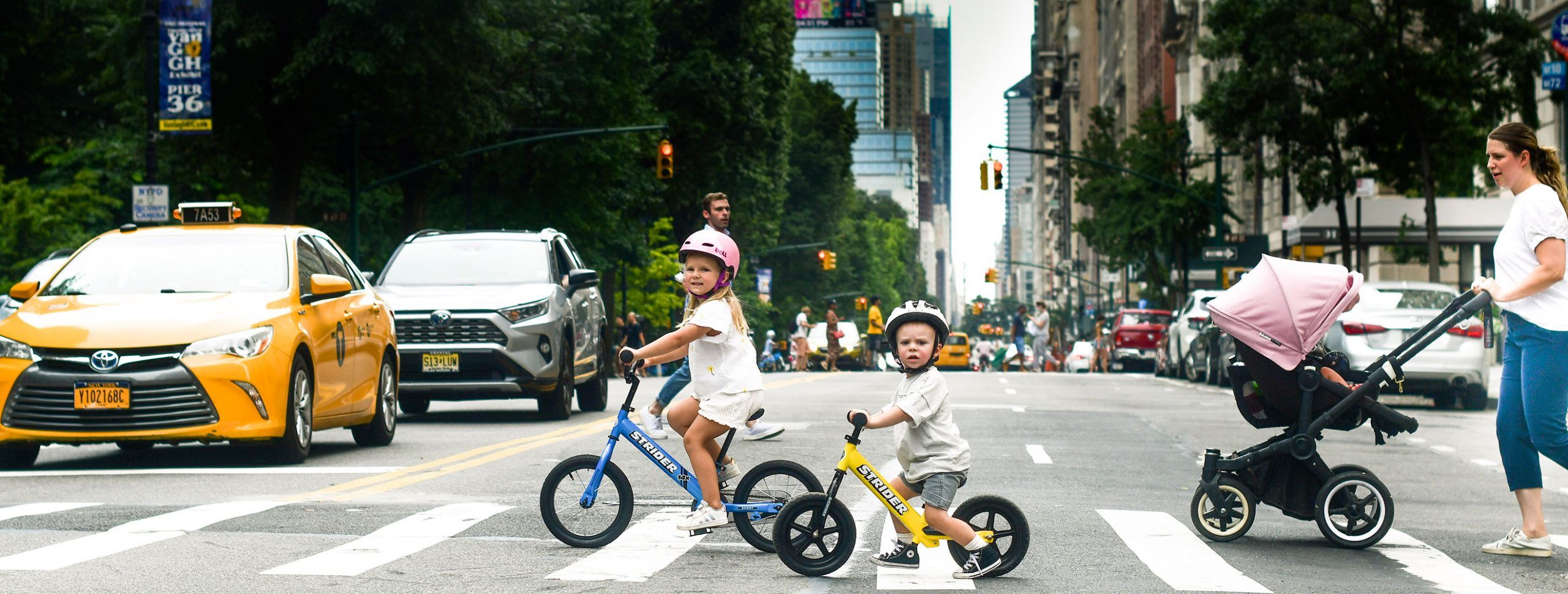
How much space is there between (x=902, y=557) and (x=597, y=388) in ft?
41.5

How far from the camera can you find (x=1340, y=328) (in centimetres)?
2159

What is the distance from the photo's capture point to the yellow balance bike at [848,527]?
283 inches

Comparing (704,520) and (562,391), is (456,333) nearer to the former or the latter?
(562,391)

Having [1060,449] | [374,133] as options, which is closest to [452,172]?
[374,133]

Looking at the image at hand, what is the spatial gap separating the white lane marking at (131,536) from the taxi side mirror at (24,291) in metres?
3.29

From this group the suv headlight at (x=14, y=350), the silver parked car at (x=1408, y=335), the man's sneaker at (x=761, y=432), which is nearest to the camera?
the suv headlight at (x=14, y=350)

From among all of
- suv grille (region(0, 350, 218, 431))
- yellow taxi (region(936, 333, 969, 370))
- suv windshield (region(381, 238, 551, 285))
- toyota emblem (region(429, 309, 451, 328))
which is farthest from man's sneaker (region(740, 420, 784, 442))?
yellow taxi (region(936, 333, 969, 370))

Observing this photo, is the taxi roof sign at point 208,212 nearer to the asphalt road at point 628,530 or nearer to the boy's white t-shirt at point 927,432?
the asphalt road at point 628,530

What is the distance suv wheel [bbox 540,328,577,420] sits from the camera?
17.7 metres

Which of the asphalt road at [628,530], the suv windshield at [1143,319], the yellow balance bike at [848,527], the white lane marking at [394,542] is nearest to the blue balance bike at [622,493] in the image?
the asphalt road at [628,530]

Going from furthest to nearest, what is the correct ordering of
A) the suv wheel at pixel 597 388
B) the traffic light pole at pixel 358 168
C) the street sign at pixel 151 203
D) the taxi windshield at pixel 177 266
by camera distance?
the traffic light pole at pixel 358 168 < the street sign at pixel 151 203 < the suv wheel at pixel 597 388 < the taxi windshield at pixel 177 266

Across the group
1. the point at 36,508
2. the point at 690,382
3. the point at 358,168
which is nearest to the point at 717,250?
the point at 36,508

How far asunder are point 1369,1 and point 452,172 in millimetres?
19179

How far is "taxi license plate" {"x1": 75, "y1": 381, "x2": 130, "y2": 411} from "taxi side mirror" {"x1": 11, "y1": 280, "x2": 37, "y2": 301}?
1043mm
